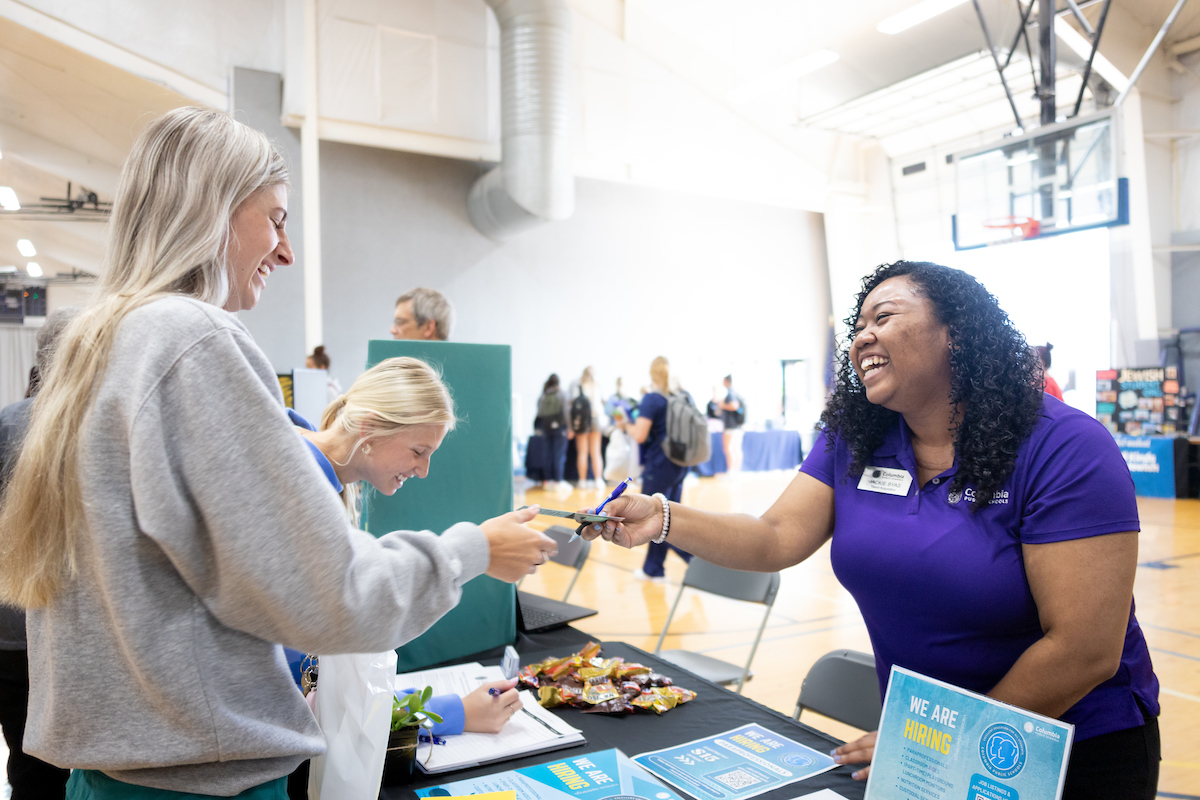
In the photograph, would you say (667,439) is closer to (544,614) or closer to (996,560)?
(544,614)

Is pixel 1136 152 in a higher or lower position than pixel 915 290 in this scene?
higher

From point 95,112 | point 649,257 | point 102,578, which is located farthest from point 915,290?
point 649,257

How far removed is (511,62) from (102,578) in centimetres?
852

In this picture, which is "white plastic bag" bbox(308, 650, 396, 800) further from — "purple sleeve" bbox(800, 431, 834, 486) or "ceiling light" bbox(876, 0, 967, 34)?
"ceiling light" bbox(876, 0, 967, 34)

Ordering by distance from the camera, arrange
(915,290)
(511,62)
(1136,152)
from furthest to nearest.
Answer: (1136,152)
(511,62)
(915,290)

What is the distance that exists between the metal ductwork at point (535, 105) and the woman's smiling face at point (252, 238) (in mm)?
7779

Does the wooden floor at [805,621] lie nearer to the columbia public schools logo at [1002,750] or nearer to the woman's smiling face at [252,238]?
the columbia public schools logo at [1002,750]

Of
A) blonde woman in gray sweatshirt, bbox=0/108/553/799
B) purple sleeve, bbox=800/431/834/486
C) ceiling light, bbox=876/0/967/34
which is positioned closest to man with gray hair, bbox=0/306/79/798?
blonde woman in gray sweatshirt, bbox=0/108/553/799

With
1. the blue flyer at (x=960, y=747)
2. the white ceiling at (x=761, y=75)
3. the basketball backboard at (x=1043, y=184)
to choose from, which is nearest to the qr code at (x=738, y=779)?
the blue flyer at (x=960, y=747)

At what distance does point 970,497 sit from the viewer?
1.29 meters

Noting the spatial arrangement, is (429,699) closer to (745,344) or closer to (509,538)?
(509,538)

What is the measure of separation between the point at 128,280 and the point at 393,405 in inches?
29.3

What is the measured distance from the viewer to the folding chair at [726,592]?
9.01 feet

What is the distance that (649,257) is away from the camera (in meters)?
11.7
